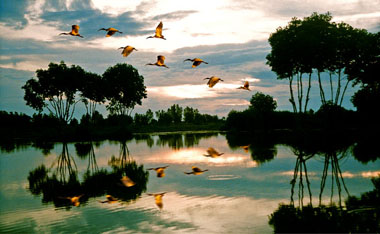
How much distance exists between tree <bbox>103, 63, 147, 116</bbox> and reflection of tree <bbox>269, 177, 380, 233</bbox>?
7472 centimetres

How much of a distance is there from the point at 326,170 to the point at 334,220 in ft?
28.6

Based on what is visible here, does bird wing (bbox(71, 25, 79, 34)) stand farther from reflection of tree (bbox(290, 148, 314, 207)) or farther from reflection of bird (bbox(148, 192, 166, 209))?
reflection of tree (bbox(290, 148, 314, 207))

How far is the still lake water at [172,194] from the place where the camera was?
381 inches

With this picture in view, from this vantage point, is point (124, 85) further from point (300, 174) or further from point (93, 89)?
point (300, 174)

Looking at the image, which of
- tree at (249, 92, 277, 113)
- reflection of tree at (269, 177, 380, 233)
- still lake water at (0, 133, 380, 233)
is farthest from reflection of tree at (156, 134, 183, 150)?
tree at (249, 92, 277, 113)

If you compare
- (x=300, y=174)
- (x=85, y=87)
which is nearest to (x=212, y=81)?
(x=300, y=174)

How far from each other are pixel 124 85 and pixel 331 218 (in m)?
76.7

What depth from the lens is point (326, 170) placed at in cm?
1712

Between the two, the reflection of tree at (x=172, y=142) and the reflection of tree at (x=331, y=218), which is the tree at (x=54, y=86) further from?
the reflection of tree at (x=331, y=218)

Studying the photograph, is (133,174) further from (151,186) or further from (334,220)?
(334,220)

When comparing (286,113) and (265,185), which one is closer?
(265,185)

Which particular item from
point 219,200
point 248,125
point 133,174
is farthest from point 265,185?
point 248,125

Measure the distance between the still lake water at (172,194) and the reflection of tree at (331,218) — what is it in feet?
1.46

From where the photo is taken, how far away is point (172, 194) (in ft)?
44.6
